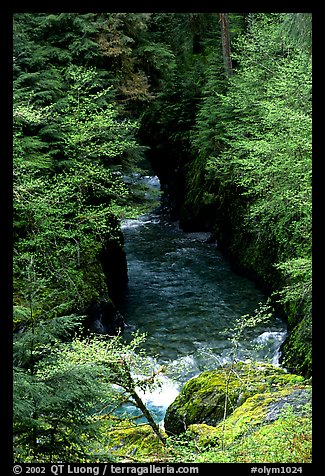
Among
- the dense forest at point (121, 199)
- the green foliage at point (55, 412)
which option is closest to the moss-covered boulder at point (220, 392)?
the dense forest at point (121, 199)

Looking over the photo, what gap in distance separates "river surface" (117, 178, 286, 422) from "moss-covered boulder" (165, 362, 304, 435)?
48 cm

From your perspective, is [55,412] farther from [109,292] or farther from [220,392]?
[109,292]

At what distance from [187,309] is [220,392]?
249 inches

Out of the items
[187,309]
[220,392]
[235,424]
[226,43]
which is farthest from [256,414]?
[226,43]

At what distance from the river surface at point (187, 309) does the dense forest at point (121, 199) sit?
58 cm

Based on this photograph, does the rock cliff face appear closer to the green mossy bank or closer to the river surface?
the river surface

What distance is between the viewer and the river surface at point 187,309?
12008mm

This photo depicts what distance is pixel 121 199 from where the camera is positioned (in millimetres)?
14172

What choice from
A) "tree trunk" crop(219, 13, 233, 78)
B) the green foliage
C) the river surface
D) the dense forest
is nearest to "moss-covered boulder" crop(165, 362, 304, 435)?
the dense forest

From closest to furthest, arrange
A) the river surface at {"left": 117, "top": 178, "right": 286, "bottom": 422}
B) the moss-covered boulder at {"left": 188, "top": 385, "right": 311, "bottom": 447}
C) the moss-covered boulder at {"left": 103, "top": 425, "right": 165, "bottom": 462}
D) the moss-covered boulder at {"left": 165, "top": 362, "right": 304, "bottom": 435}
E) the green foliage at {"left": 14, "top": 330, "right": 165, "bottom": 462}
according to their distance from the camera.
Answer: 1. the green foliage at {"left": 14, "top": 330, "right": 165, "bottom": 462}
2. the moss-covered boulder at {"left": 188, "top": 385, "right": 311, "bottom": 447}
3. the moss-covered boulder at {"left": 103, "top": 425, "right": 165, "bottom": 462}
4. the moss-covered boulder at {"left": 165, "top": 362, "right": 304, "bottom": 435}
5. the river surface at {"left": 117, "top": 178, "right": 286, "bottom": 422}

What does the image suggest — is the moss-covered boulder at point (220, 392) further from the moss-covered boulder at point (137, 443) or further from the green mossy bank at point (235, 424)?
the moss-covered boulder at point (137, 443)

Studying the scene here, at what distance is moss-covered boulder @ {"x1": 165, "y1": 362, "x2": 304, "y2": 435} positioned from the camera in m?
8.39

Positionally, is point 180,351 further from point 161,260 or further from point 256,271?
point 161,260
